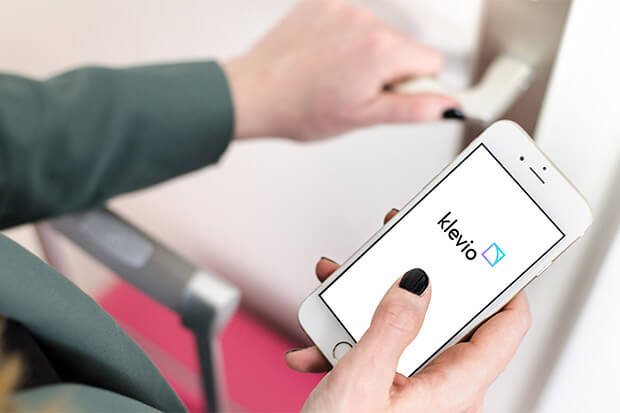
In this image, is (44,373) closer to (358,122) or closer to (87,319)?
(87,319)

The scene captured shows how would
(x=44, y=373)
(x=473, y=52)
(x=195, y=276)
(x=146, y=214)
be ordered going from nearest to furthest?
1. (x=44, y=373)
2. (x=473, y=52)
3. (x=195, y=276)
4. (x=146, y=214)

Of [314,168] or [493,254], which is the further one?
[314,168]

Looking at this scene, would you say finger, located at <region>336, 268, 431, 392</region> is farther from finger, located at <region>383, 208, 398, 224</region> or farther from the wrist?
the wrist

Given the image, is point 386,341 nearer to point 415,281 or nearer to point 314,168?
point 415,281

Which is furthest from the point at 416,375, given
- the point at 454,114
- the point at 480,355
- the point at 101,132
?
the point at 101,132

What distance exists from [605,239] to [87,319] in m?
0.17

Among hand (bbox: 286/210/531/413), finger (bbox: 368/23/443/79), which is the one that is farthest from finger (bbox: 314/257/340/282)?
finger (bbox: 368/23/443/79)

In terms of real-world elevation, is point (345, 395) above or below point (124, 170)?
below

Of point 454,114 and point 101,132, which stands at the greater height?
point 101,132

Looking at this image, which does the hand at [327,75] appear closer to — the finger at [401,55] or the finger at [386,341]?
the finger at [401,55]

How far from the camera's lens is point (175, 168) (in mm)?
335

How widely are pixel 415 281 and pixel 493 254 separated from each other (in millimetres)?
26

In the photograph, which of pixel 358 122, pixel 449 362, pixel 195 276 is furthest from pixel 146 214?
pixel 449 362

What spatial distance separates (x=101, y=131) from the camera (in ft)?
1.03
